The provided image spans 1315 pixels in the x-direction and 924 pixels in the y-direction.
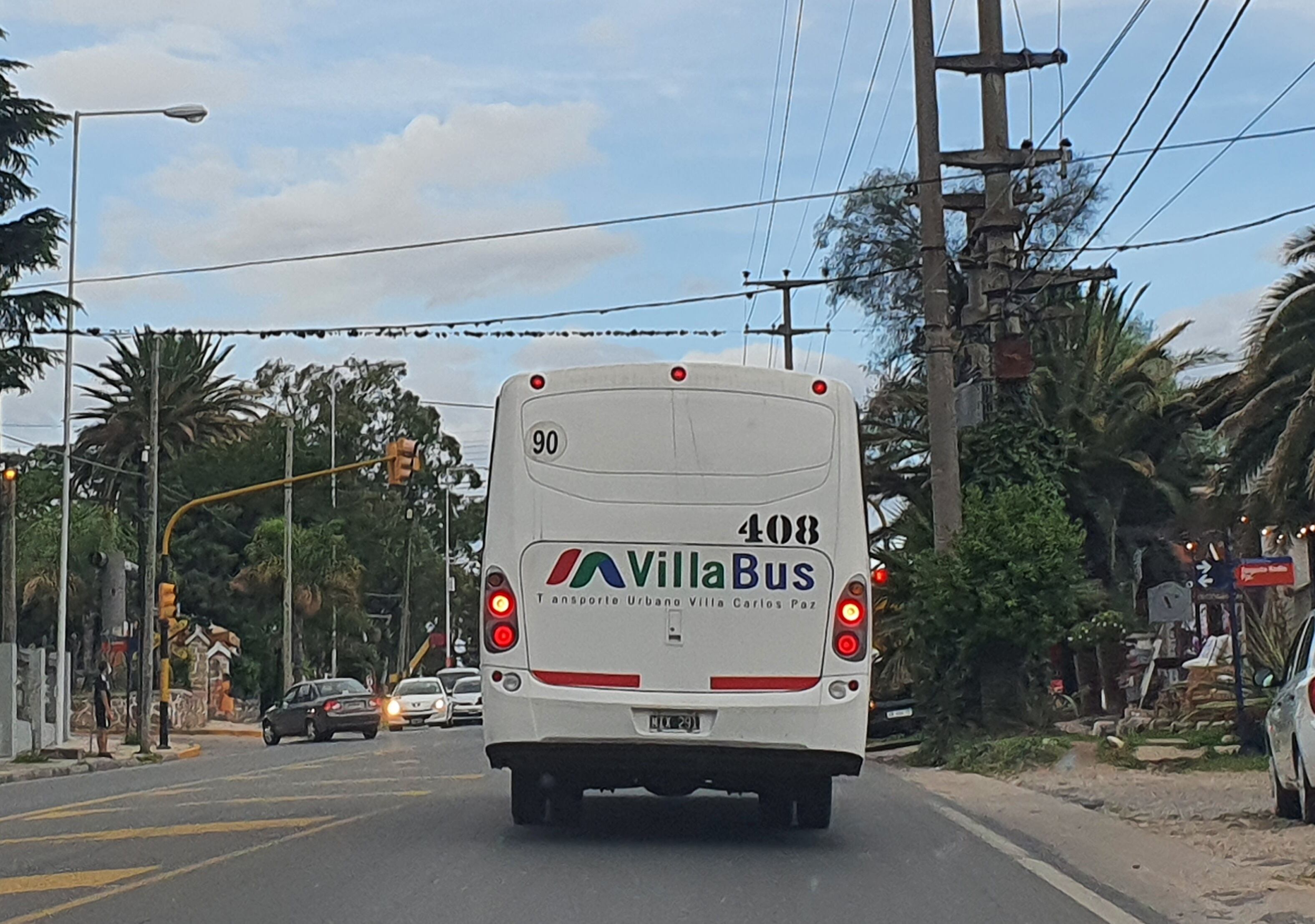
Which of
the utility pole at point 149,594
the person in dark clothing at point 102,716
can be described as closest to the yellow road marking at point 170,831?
the person in dark clothing at point 102,716

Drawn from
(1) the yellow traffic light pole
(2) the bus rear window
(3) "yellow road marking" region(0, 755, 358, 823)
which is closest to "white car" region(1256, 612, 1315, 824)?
(2) the bus rear window

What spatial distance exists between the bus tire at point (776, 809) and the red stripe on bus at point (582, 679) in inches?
81.6

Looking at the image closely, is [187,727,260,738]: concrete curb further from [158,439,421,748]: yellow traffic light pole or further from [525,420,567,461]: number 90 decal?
[525,420,567,461]: number 90 decal

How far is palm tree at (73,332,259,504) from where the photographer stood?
55000 mm

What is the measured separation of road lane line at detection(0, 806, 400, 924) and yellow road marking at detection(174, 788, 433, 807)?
2.72 m

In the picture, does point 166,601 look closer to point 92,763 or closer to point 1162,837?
point 92,763

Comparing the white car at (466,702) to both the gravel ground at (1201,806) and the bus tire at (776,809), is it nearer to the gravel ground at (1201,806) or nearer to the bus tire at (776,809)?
the gravel ground at (1201,806)

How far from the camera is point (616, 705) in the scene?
10.9 metres

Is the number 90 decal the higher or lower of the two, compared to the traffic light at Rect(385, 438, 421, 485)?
lower

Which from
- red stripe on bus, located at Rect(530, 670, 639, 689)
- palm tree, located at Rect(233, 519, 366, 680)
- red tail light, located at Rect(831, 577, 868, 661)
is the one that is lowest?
red stripe on bus, located at Rect(530, 670, 639, 689)

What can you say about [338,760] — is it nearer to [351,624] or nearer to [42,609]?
[42,609]

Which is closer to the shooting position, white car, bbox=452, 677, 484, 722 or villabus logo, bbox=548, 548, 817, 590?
villabus logo, bbox=548, 548, 817, 590

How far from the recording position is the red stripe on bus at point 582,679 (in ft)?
35.8

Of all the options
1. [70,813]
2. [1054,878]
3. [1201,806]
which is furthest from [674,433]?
[70,813]
